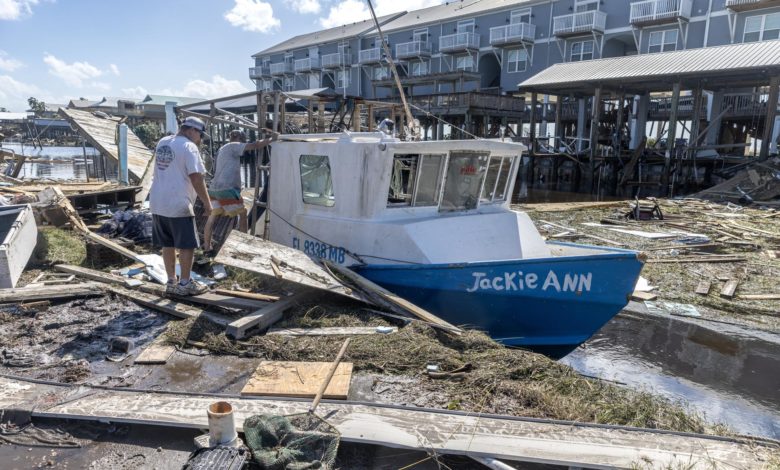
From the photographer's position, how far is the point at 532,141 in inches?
1182

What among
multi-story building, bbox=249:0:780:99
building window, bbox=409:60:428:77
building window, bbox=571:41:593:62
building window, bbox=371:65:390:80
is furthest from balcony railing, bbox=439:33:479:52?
building window, bbox=571:41:593:62

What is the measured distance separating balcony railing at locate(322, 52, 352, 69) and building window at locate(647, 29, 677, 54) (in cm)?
2673

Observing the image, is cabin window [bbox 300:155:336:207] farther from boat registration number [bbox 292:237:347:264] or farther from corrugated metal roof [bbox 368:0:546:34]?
corrugated metal roof [bbox 368:0:546:34]

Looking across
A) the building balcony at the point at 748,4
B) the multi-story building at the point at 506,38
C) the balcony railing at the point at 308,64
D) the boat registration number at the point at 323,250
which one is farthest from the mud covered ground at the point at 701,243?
the balcony railing at the point at 308,64

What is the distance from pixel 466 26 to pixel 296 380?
42.9 m

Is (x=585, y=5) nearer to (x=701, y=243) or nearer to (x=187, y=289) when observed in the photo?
(x=701, y=243)

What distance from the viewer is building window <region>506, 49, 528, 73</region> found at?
129ft

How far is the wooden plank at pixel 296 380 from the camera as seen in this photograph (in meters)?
3.71

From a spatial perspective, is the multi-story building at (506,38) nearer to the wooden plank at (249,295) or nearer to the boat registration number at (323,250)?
the boat registration number at (323,250)

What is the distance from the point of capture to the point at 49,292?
18.0 ft

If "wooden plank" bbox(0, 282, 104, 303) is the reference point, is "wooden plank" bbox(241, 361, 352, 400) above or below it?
below

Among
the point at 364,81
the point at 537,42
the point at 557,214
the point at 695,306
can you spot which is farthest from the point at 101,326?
the point at 364,81

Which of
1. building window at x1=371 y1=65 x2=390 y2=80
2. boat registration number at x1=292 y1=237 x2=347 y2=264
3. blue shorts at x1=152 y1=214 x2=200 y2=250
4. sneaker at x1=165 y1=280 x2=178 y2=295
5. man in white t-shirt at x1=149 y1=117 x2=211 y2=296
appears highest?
building window at x1=371 y1=65 x2=390 y2=80

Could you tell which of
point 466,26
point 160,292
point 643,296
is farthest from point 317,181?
point 466,26
